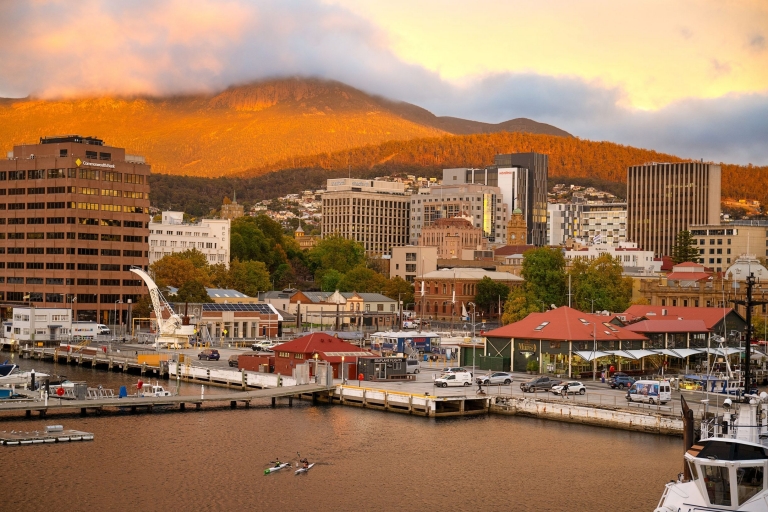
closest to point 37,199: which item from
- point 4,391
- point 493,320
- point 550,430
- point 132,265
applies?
point 132,265

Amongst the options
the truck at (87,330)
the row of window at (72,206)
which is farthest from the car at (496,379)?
the row of window at (72,206)

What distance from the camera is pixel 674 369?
96.4m

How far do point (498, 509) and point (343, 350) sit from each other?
3513cm

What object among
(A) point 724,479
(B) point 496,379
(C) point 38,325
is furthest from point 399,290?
(A) point 724,479

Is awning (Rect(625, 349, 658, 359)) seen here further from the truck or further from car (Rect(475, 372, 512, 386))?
the truck

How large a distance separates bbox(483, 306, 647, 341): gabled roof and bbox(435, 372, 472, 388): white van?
10225 mm

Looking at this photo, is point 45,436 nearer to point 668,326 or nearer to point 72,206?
point 668,326

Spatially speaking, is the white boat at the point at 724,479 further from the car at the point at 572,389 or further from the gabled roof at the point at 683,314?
the gabled roof at the point at 683,314

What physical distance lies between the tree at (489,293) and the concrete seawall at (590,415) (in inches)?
4132

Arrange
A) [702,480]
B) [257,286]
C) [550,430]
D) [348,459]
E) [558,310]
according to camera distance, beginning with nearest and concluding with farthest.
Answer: [702,480] < [348,459] < [550,430] < [558,310] < [257,286]

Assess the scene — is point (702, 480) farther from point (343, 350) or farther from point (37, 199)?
point (37, 199)

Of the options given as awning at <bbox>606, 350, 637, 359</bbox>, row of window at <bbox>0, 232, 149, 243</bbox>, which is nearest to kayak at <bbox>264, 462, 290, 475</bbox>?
awning at <bbox>606, 350, 637, 359</bbox>

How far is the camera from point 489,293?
176625 millimetres

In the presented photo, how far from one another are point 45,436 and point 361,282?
130352mm
